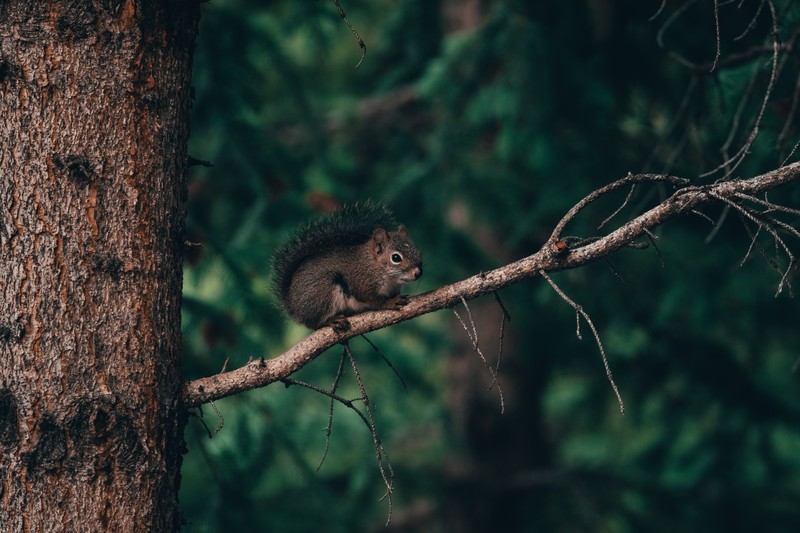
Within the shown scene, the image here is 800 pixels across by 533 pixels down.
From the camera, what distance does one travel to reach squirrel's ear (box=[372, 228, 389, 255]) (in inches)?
148

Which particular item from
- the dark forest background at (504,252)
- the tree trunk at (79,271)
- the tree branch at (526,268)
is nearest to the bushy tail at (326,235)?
the dark forest background at (504,252)

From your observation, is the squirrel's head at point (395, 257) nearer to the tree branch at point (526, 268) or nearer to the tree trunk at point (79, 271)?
the tree branch at point (526, 268)

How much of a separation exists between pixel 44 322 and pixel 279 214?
2.81 metres

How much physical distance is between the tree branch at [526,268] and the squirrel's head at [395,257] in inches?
43.8

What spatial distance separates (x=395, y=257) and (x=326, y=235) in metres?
0.38

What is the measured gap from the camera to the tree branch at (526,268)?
6.97 feet

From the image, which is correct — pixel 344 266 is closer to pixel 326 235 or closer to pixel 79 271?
pixel 326 235

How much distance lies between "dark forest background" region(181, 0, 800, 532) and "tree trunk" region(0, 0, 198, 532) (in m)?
1.27

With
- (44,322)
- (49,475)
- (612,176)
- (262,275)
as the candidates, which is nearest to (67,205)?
(44,322)

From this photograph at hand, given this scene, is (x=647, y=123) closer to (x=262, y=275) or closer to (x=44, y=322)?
(x=262, y=275)

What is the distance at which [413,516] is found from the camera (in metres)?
7.02

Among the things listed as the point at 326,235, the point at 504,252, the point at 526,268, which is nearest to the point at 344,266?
the point at 326,235

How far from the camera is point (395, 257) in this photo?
375cm

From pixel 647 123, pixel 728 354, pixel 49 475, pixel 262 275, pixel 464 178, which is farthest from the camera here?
pixel 728 354
